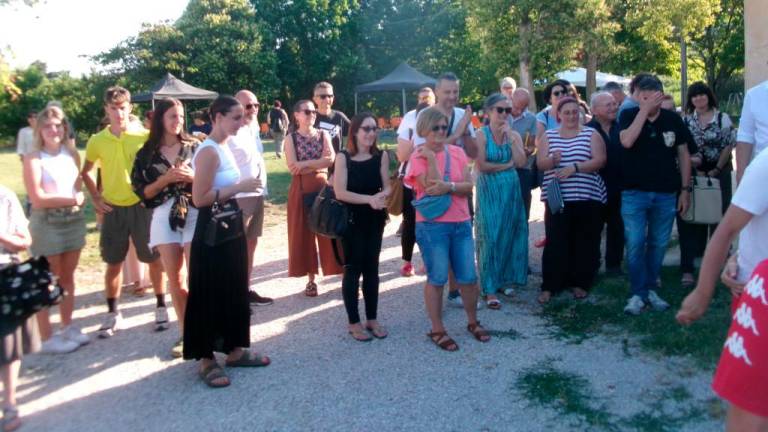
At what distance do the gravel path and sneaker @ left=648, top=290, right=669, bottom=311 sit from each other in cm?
85

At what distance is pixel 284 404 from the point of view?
4.18m

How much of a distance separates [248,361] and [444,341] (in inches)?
56.8

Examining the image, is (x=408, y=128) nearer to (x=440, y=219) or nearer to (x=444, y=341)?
(x=440, y=219)

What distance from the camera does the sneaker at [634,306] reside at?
5.53 metres

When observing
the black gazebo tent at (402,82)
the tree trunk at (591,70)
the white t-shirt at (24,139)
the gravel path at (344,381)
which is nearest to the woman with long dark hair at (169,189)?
the gravel path at (344,381)

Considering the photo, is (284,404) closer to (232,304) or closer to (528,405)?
(232,304)

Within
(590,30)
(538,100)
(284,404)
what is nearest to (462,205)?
(284,404)

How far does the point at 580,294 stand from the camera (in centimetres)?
614

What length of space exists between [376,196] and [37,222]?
8.53ft

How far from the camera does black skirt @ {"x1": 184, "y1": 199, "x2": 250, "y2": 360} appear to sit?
445 centimetres

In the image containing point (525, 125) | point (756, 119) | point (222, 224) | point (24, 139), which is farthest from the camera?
point (24, 139)

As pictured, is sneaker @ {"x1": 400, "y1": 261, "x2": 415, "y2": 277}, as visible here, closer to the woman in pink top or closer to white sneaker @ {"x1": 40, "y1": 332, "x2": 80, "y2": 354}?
the woman in pink top

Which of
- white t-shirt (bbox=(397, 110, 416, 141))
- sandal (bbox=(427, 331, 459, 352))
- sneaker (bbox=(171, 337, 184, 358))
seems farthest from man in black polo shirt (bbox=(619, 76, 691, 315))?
sneaker (bbox=(171, 337, 184, 358))

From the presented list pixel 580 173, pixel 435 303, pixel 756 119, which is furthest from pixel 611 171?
pixel 435 303
